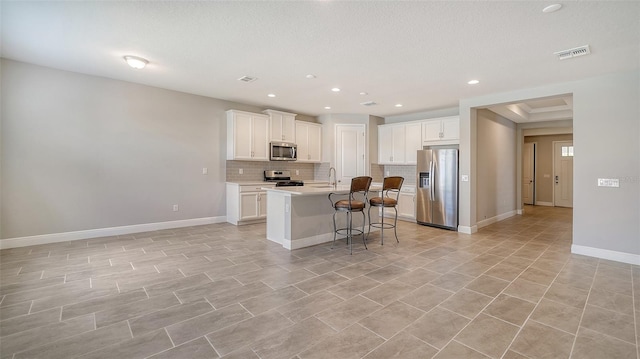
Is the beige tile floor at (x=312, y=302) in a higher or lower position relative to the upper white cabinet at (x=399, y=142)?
lower

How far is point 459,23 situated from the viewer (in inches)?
106

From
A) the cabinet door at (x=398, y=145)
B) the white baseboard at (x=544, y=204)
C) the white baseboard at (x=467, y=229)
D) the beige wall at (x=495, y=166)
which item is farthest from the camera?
the white baseboard at (x=544, y=204)

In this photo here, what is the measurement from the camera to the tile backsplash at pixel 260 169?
6.32 meters

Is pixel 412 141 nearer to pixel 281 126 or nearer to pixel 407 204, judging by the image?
pixel 407 204

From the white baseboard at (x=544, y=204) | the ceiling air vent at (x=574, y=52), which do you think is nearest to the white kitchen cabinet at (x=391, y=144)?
the ceiling air vent at (x=574, y=52)

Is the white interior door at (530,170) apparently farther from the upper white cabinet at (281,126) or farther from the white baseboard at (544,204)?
the upper white cabinet at (281,126)

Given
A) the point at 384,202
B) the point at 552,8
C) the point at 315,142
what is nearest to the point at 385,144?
the point at 315,142

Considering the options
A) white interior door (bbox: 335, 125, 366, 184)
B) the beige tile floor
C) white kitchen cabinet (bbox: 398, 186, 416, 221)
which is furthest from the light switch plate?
white interior door (bbox: 335, 125, 366, 184)

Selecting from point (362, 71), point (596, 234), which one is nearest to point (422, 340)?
point (362, 71)

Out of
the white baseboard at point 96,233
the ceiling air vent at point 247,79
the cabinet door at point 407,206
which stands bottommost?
the white baseboard at point 96,233

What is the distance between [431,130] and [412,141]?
53 cm

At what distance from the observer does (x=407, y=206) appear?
21.6 ft

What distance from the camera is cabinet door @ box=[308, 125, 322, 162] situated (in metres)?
7.22

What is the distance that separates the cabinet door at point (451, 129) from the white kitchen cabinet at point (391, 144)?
1026 mm
